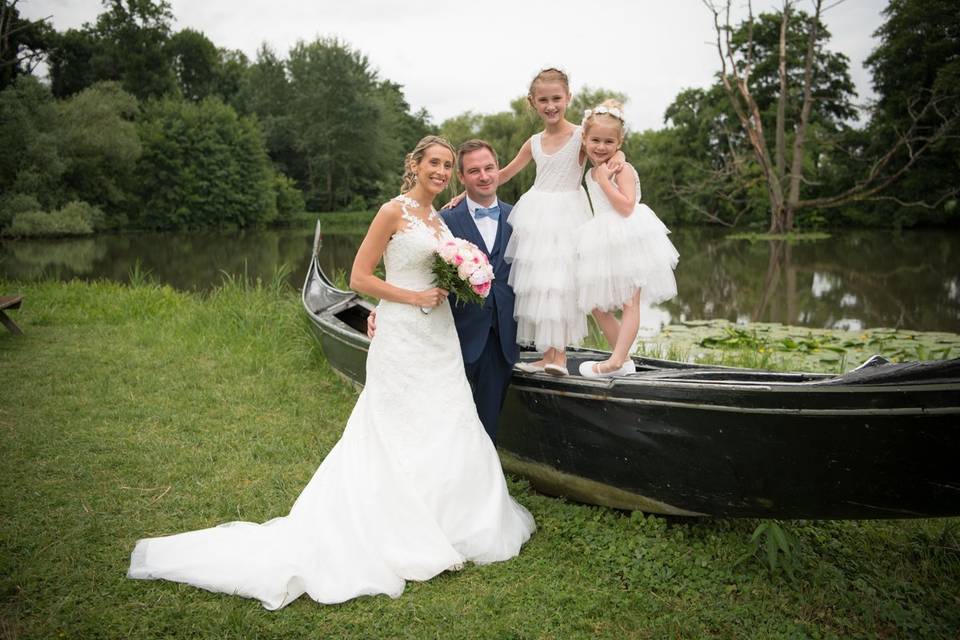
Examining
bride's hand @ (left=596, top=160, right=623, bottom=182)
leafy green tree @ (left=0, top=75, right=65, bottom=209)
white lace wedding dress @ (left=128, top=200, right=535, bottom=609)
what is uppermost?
leafy green tree @ (left=0, top=75, right=65, bottom=209)

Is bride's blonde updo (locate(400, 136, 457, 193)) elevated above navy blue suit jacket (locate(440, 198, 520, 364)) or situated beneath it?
elevated above

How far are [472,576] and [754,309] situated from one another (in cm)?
983

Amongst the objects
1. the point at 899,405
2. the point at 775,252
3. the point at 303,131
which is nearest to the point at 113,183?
the point at 303,131

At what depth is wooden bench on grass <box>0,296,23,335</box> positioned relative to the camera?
717 cm

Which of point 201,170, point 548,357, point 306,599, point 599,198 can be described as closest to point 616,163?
point 599,198

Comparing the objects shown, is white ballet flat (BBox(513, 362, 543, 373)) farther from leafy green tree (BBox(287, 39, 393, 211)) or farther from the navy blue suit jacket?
leafy green tree (BBox(287, 39, 393, 211))

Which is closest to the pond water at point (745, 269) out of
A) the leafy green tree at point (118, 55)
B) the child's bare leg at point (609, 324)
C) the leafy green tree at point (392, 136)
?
the child's bare leg at point (609, 324)

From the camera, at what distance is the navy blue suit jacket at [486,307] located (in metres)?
3.51

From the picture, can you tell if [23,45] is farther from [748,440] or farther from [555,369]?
[748,440]

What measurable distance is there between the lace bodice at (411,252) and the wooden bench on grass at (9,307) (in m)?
5.92

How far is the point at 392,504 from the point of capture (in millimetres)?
3039

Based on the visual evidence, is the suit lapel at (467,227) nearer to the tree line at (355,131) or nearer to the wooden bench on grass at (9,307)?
the wooden bench on grass at (9,307)

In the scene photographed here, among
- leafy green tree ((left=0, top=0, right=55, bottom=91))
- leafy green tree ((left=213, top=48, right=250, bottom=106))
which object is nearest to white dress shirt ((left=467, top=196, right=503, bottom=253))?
leafy green tree ((left=0, top=0, right=55, bottom=91))

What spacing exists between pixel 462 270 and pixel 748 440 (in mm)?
1448
